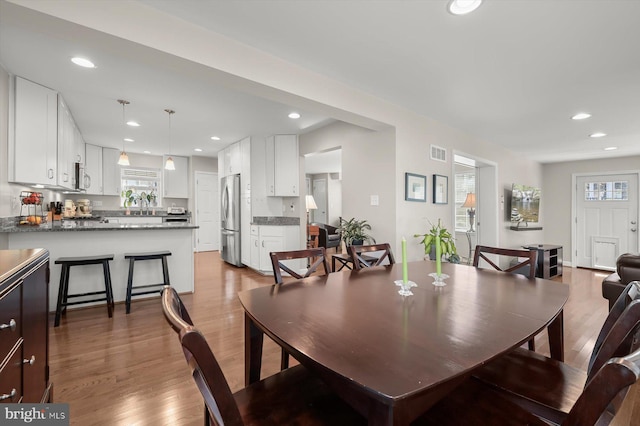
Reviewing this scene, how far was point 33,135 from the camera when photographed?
3010 mm

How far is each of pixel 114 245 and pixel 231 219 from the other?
2.43m

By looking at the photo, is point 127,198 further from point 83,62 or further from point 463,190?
point 463,190

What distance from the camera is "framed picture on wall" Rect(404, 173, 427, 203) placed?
357 cm

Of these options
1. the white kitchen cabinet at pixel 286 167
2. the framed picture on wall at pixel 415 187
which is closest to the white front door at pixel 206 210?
the white kitchen cabinet at pixel 286 167

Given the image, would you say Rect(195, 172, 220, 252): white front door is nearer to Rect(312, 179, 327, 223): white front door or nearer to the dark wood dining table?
Rect(312, 179, 327, 223): white front door

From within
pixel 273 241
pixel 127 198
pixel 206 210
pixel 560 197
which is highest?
pixel 560 197

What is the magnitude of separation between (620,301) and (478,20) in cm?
181

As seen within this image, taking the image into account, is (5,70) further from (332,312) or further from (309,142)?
(332,312)

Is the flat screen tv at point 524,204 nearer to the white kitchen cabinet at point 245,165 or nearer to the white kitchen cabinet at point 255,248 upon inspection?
the white kitchen cabinet at point 255,248

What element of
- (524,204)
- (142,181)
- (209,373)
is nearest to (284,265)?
(209,373)

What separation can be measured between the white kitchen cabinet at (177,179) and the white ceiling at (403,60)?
2.87 m

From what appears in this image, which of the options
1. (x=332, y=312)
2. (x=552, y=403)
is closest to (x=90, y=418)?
(x=332, y=312)

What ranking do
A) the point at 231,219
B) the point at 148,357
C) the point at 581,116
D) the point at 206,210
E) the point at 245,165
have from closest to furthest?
the point at 148,357, the point at 581,116, the point at 245,165, the point at 231,219, the point at 206,210

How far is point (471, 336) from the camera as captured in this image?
89 centimetres
